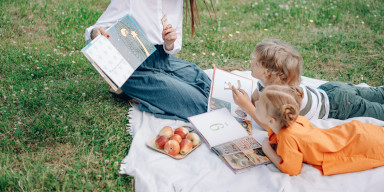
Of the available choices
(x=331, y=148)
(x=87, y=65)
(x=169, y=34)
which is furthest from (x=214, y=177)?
(x=87, y=65)

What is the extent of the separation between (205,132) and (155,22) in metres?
1.16

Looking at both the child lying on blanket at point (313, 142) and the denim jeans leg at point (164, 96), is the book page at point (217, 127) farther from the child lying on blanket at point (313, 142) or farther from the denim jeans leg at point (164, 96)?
the child lying on blanket at point (313, 142)

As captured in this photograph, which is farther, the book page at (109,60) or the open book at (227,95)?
the open book at (227,95)

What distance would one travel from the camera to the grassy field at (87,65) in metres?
2.56

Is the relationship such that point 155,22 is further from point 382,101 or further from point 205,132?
point 382,101

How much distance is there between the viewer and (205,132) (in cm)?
287

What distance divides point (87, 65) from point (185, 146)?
200 cm

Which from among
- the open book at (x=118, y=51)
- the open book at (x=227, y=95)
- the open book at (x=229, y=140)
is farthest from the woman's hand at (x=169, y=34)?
the open book at (x=229, y=140)

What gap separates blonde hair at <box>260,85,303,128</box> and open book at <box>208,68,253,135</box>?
0.73m

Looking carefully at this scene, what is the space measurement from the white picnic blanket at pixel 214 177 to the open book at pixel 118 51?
0.63m

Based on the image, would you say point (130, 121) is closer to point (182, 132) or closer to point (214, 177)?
point (182, 132)

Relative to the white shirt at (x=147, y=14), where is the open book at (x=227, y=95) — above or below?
below

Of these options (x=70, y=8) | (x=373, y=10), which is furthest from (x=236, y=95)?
(x=373, y=10)

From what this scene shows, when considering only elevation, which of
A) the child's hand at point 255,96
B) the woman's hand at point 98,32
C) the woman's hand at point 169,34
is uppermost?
the woman's hand at point 98,32
